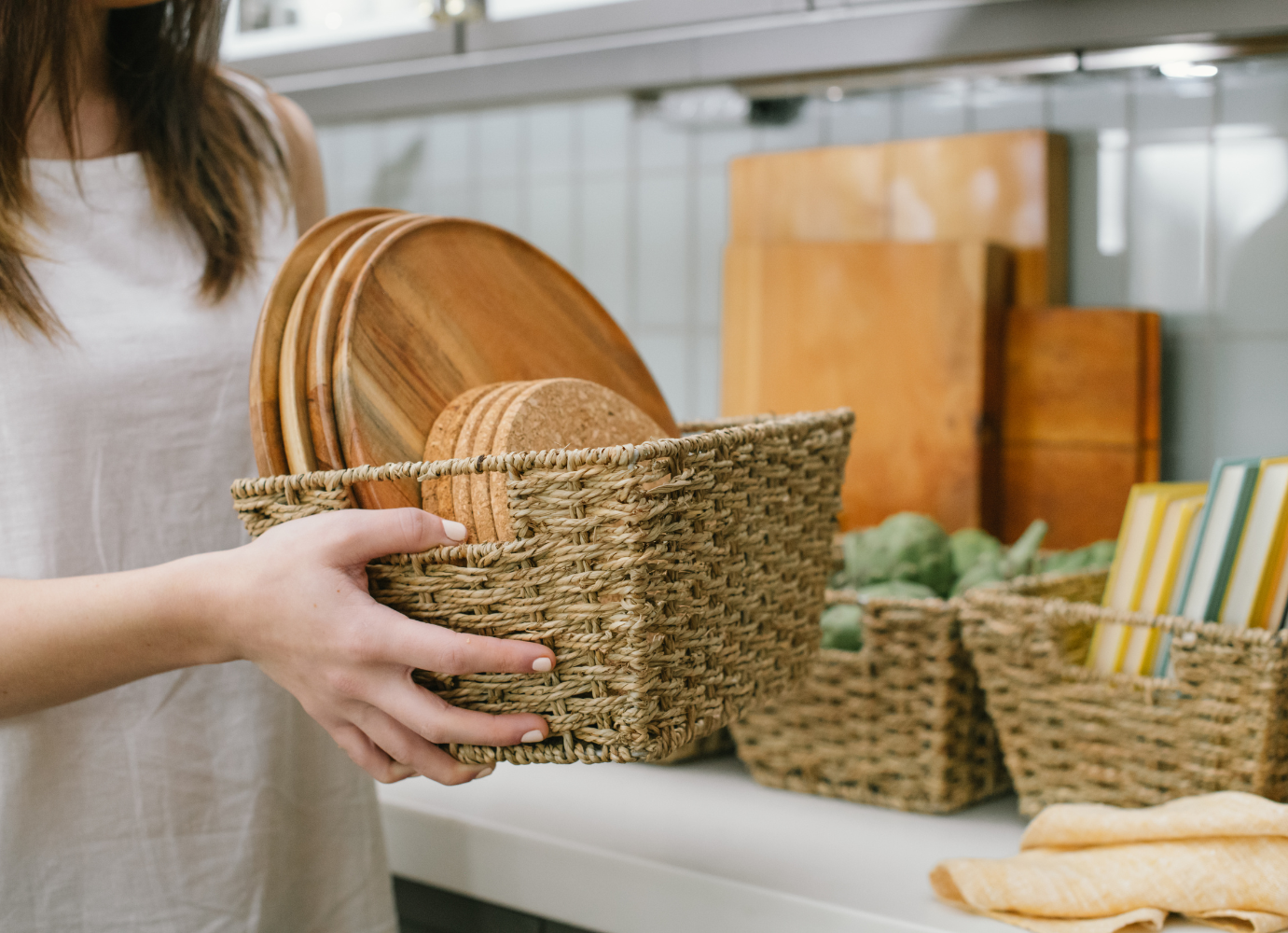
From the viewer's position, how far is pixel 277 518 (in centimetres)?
58

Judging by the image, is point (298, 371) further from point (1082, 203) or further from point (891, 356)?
point (1082, 203)

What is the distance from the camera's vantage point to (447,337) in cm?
66

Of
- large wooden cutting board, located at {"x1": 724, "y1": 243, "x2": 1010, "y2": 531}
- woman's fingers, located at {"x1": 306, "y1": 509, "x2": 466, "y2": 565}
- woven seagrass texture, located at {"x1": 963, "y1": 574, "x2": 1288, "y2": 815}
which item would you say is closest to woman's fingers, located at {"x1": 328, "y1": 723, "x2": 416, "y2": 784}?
woman's fingers, located at {"x1": 306, "y1": 509, "x2": 466, "y2": 565}

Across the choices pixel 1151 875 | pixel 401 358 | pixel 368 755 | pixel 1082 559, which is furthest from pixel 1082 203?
pixel 368 755

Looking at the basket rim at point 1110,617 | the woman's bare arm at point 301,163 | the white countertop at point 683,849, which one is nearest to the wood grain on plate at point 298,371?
the woman's bare arm at point 301,163

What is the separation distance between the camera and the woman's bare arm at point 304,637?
525 millimetres

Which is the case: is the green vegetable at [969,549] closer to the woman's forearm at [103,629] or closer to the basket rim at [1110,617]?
the basket rim at [1110,617]

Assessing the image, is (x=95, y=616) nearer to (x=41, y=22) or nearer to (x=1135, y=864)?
(x=41, y=22)

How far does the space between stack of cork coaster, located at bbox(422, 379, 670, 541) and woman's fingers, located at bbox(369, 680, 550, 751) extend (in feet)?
0.26

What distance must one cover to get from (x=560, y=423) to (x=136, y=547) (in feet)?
1.12

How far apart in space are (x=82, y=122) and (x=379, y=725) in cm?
50

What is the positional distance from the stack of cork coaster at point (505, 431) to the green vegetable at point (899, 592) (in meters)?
0.35

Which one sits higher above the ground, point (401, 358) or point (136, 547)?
point (401, 358)

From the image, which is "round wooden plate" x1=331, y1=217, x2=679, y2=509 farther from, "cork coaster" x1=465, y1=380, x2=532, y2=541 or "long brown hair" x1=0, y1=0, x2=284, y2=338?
"long brown hair" x1=0, y1=0, x2=284, y2=338
